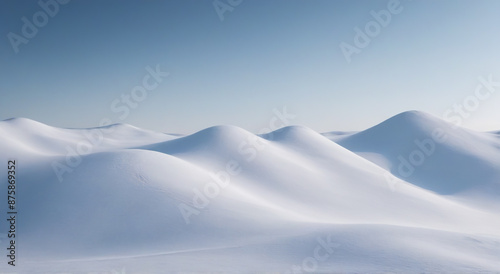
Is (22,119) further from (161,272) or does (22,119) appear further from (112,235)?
(161,272)

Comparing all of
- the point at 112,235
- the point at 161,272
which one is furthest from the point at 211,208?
the point at 161,272

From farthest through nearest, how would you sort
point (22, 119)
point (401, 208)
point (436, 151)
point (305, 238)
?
1. point (22, 119)
2. point (436, 151)
3. point (401, 208)
4. point (305, 238)

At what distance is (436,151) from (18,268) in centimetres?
4913

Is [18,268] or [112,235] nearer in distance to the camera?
[18,268]

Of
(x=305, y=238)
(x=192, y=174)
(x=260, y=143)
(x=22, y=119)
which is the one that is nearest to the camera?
(x=305, y=238)

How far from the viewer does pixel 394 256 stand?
29.2ft

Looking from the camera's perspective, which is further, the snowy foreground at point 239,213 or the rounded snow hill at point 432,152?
the rounded snow hill at point 432,152

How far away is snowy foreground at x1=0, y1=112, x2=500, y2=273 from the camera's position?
9016 millimetres

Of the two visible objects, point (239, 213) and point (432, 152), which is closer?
point (239, 213)

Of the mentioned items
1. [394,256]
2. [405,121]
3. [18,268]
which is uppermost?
[405,121]

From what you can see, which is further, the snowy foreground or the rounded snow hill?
the rounded snow hill

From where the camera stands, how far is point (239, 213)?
14617 mm

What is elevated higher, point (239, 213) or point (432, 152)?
point (432, 152)

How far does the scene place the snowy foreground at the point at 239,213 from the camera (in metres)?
9.02
